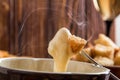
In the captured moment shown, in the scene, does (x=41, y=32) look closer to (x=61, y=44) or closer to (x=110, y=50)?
(x=110, y=50)

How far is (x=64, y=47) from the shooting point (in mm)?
405

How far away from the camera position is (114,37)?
5.26 feet

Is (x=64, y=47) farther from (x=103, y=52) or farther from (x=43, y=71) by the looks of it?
(x=103, y=52)

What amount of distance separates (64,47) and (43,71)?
0.17 ft

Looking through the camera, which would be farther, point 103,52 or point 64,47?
point 103,52

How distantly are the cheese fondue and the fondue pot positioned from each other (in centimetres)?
3

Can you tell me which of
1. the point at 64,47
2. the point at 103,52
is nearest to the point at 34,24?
the point at 103,52

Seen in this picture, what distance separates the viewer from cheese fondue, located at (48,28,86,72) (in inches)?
15.7

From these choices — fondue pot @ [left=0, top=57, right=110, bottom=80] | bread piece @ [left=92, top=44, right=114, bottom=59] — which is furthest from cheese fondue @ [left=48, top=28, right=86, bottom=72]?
bread piece @ [left=92, top=44, right=114, bottom=59]

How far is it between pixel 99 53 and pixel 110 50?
32mm

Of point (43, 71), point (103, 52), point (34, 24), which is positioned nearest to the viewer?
point (43, 71)

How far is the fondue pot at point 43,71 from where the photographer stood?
352 millimetres

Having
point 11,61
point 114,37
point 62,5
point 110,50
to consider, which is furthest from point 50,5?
point 11,61

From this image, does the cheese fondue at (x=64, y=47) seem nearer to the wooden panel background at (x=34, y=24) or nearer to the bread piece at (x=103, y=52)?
the bread piece at (x=103, y=52)
